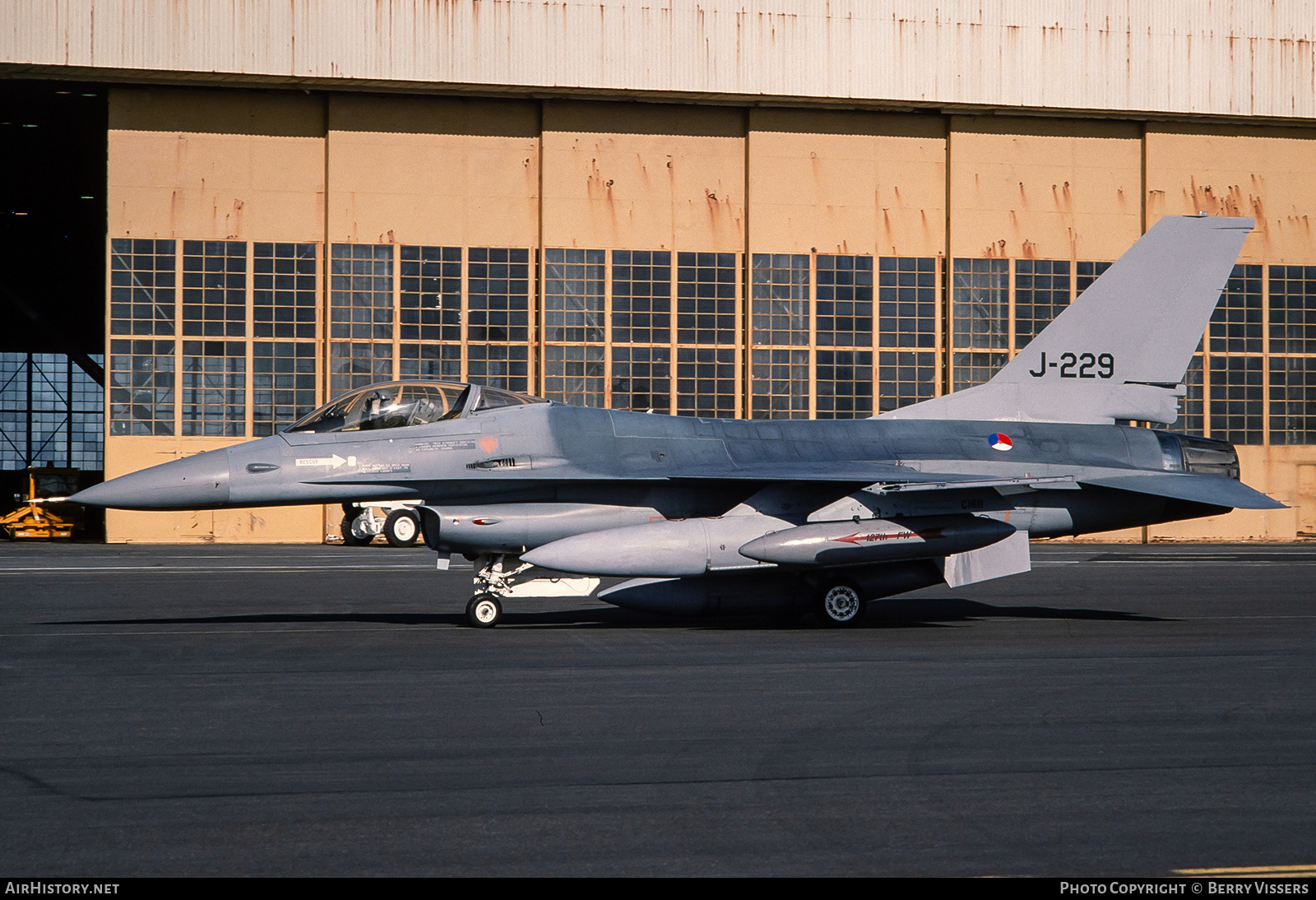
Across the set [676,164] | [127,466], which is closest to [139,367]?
[127,466]

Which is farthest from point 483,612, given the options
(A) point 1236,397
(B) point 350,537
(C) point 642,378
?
(A) point 1236,397

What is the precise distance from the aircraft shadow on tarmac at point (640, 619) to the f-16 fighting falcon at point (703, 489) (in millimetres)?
415

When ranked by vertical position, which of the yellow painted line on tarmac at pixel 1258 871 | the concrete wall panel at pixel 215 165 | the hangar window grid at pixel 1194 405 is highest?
the concrete wall panel at pixel 215 165

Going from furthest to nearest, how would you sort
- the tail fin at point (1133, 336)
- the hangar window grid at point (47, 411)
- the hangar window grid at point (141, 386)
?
1. the hangar window grid at point (47, 411)
2. the hangar window grid at point (141, 386)
3. the tail fin at point (1133, 336)

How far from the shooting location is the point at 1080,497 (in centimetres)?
1370

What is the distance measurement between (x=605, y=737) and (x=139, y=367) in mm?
23952

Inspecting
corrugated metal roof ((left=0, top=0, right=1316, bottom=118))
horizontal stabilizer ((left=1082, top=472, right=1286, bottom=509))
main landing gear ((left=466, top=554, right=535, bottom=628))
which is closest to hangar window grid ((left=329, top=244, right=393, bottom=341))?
corrugated metal roof ((left=0, top=0, right=1316, bottom=118))

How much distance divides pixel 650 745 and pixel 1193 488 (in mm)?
8910

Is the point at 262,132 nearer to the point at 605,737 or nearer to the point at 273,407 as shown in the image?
the point at 273,407

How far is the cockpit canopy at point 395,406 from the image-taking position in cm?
1234

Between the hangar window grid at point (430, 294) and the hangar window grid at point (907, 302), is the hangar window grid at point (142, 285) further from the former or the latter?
the hangar window grid at point (907, 302)

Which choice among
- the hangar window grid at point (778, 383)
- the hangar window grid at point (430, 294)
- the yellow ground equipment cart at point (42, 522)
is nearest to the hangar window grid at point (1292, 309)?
the hangar window grid at point (778, 383)

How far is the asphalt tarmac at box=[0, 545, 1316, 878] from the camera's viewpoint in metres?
4.75

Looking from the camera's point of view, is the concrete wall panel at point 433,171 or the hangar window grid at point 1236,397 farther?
the hangar window grid at point 1236,397
